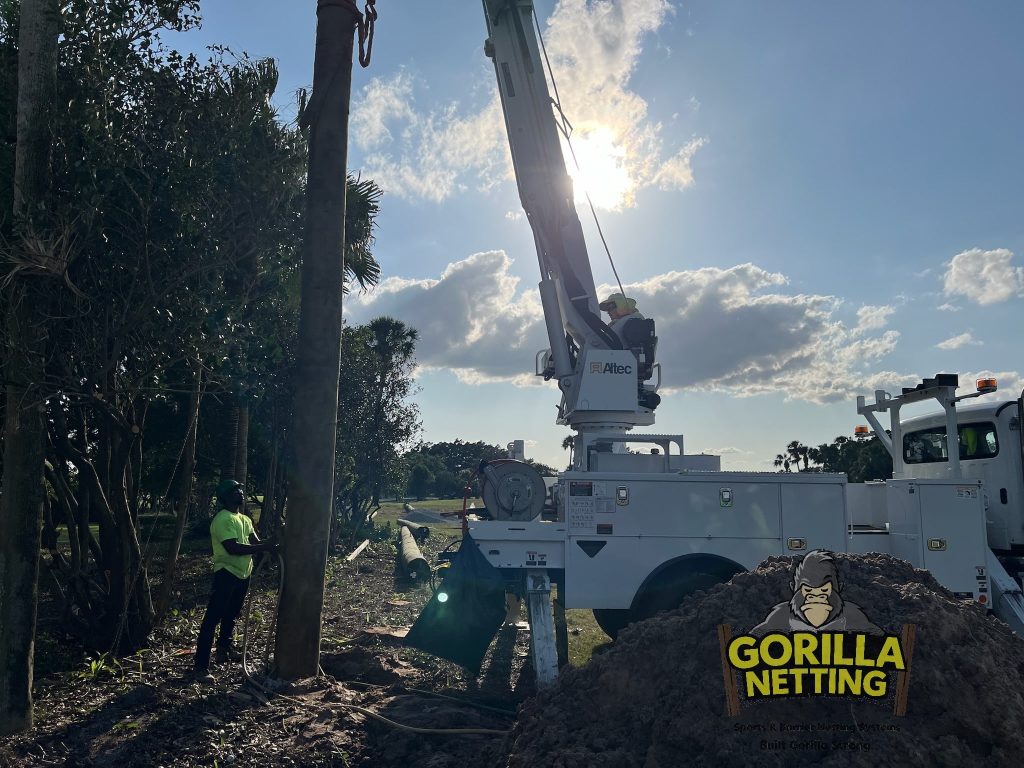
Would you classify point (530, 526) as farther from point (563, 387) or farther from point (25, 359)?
point (25, 359)

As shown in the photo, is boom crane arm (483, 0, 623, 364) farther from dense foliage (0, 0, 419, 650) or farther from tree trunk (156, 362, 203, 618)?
tree trunk (156, 362, 203, 618)

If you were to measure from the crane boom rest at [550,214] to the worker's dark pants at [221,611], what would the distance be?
15.8 ft

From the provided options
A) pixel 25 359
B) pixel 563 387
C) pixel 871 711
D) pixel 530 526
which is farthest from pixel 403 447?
pixel 871 711

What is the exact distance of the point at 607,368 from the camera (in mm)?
10000

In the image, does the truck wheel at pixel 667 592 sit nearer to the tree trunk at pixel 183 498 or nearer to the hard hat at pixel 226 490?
the hard hat at pixel 226 490

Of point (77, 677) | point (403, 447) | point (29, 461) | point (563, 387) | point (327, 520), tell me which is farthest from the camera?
point (403, 447)

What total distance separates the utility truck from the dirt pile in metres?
1.93

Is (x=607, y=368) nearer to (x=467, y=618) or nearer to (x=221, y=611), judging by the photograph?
(x=467, y=618)

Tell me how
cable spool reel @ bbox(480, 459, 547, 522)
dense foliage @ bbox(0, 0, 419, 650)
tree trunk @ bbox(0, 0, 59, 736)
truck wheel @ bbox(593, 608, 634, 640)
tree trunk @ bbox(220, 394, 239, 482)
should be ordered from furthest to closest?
tree trunk @ bbox(220, 394, 239, 482) → cable spool reel @ bbox(480, 459, 547, 522) → truck wheel @ bbox(593, 608, 634, 640) → dense foliage @ bbox(0, 0, 419, 650) → tree trunk @ bbox(0, 0, 59, 736)

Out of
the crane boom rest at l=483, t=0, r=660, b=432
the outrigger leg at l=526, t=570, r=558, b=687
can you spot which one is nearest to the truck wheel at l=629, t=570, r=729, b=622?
the outrigger leg at l=526, t=570, r=558, b=687

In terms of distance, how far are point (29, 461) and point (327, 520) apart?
2321 mm

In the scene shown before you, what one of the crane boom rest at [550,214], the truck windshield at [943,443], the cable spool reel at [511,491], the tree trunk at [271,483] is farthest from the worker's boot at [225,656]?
the truck windshield at [943,443]

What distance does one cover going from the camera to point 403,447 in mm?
22391

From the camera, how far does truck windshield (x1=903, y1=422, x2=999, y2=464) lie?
963 centimetres
